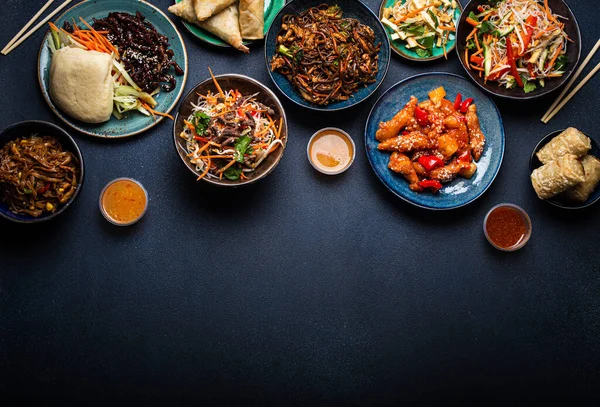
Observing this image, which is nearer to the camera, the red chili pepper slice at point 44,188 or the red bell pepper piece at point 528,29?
the red chili pepper slice at point 44,188

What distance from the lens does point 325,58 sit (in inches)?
133

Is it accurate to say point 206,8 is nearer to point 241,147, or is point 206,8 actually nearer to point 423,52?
point 241,147

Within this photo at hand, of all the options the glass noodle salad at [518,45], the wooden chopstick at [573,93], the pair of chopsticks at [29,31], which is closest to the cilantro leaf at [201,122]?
the pair of chopsticks at [29,31]

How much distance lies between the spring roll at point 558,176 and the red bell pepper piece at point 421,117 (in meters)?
0.84

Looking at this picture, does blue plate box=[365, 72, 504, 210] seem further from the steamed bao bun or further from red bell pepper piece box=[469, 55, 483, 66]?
the steamed bao bun

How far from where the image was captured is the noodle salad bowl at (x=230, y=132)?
316cm

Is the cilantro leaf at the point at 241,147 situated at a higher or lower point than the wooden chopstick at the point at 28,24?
lower

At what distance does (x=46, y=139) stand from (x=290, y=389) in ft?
7.77

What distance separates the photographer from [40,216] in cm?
315

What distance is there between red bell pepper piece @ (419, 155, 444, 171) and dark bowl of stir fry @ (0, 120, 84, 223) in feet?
7.42

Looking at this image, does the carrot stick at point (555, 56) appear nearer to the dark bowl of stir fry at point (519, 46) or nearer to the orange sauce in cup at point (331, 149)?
the dark bowl of stir fry at point (519, 46)

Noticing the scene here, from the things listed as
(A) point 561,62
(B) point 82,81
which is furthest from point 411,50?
(B) point 82,81

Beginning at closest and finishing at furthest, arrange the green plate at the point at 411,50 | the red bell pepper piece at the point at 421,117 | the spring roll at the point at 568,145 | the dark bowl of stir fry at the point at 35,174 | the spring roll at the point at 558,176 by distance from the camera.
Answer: the dark bowl of stir fry at the point at 35,174 < the spring roll at the point at 558,176 < the spring roll at the point at 568,145 < the red bell pepper piece at the point at 421,117 < the green plate at the point at 411,50

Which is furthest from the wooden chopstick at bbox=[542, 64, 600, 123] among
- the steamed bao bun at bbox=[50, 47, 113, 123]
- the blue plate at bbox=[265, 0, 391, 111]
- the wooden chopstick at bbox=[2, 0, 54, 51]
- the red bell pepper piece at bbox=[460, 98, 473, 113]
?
the wooden chopstick at bbox=[2, 0, 54, 51]
